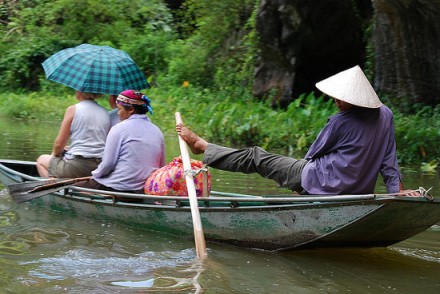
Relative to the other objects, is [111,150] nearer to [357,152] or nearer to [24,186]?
[24,186]

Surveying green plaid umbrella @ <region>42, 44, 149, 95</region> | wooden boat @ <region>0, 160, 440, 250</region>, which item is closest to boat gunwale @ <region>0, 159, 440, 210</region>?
wooden boat @ <region>0, 160, 440, 250</region>

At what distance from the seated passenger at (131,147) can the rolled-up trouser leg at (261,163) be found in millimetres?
741

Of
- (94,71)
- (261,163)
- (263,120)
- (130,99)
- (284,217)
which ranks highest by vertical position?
(94,71)

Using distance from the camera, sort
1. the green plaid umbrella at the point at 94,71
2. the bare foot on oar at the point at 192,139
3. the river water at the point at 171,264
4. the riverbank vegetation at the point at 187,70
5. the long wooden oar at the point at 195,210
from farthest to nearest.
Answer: the riverbank vegetation at the point at 187,70
the green plaid umbrella at the point at 94,71
the bare foot on oar at the point at 192,139
the long wooden oar at the point at 195,210
the river water at the point at 171,264

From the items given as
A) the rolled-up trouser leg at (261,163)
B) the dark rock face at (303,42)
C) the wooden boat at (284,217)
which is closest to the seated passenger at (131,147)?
the wooden boat at (284,217)

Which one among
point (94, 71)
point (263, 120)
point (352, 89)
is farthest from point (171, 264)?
point (263, 120)

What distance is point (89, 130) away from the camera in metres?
7.32

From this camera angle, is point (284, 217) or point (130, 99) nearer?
point (284, 217)

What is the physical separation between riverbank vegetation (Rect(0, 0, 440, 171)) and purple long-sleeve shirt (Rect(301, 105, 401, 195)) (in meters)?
5.14

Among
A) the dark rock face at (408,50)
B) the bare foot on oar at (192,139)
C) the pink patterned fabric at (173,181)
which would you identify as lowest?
the pink patterned fabric at (173,181)

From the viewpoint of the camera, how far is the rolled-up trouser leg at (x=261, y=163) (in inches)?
241

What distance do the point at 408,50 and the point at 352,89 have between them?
23.5ft

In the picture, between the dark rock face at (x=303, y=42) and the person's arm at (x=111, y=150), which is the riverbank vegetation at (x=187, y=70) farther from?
the person's arm at (x=111, y=150)

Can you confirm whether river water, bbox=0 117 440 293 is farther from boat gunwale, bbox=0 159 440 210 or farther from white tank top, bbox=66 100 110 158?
white tank top, bbox=66 100 110 158
